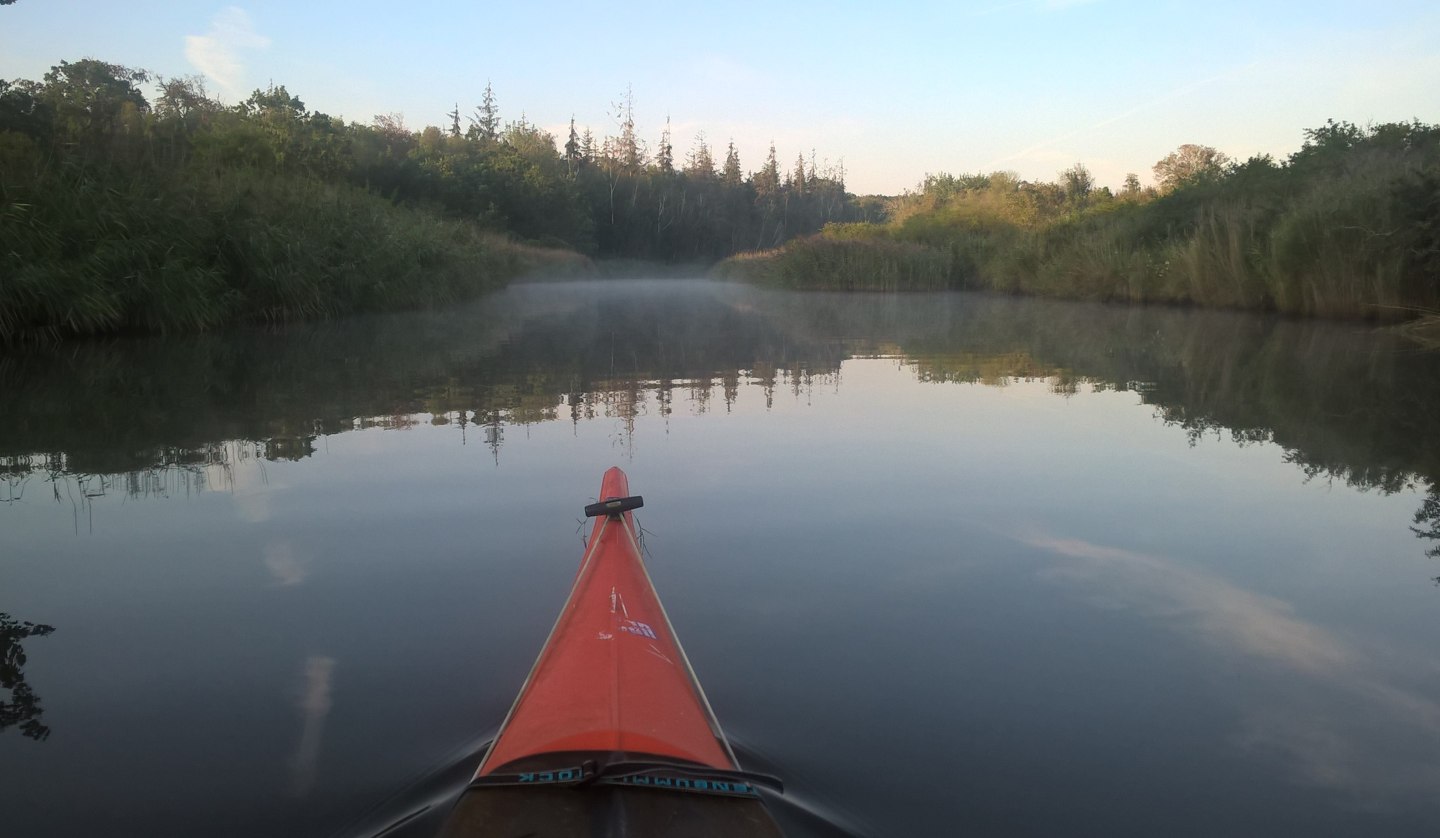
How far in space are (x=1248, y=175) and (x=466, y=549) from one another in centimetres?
1957

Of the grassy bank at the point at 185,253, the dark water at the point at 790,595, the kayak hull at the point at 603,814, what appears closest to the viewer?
the kayak hull at the point at 603,814

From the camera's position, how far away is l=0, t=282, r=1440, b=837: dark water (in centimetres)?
180

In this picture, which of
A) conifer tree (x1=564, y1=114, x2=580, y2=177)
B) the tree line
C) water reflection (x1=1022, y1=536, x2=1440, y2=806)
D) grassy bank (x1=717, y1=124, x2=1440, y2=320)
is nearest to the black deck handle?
water reflection (x1=1022, y1=536, x2=1440, y2=806)

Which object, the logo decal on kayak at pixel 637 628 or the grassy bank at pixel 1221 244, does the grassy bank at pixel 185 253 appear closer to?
the logo decal on kayak at pixel 637 628

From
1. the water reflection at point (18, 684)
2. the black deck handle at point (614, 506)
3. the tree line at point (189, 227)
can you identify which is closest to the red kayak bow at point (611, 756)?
the black deck handle at point (614, 506)

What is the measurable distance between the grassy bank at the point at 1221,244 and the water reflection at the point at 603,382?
0.80 metres

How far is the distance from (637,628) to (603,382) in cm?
527

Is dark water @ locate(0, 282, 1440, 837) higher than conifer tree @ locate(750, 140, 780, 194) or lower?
lower

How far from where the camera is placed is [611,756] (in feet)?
4.61

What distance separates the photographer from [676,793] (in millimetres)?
1376

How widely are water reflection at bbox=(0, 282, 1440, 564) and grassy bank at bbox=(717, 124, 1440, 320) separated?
2.61 feet

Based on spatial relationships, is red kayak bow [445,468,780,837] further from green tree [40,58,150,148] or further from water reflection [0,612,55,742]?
green tree [40,58,150,148]

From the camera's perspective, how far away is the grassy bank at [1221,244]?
10.4 meters

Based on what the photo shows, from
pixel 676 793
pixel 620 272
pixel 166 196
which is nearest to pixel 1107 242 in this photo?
pixel 166 196
